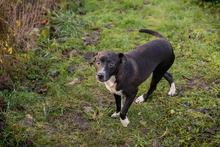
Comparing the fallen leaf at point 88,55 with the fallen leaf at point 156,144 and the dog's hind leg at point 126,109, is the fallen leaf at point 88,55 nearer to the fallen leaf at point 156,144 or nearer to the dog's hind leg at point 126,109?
the dog's hind leg at point 126,109

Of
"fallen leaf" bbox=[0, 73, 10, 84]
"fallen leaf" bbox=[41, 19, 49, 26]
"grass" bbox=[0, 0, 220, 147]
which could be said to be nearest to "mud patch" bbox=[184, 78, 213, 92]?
"grass" bbox=[0, 0, 220, 147]

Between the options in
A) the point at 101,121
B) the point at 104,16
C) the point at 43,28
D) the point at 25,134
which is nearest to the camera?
the point at 25,134

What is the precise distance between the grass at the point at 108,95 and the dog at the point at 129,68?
0.43m

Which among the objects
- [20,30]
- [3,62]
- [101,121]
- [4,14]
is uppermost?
[4,14]

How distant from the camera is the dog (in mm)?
2738

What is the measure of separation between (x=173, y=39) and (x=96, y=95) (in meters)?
2.81

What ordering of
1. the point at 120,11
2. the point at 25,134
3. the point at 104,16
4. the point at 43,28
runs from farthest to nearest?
the point at 120,11 < the point at 104,16 < the point at 43,28 < the point at 25,134

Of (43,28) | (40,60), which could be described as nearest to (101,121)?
(40,60)

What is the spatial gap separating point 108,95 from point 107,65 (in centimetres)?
138

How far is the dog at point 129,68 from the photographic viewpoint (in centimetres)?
274

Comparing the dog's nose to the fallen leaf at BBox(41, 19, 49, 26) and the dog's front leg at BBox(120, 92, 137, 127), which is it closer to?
the dog's front leg at BBox(120, 92, 137, 127)

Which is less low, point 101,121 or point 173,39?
point 173,39

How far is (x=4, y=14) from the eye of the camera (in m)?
3.55

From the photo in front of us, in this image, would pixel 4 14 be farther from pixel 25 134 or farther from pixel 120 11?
pixel 120 11
